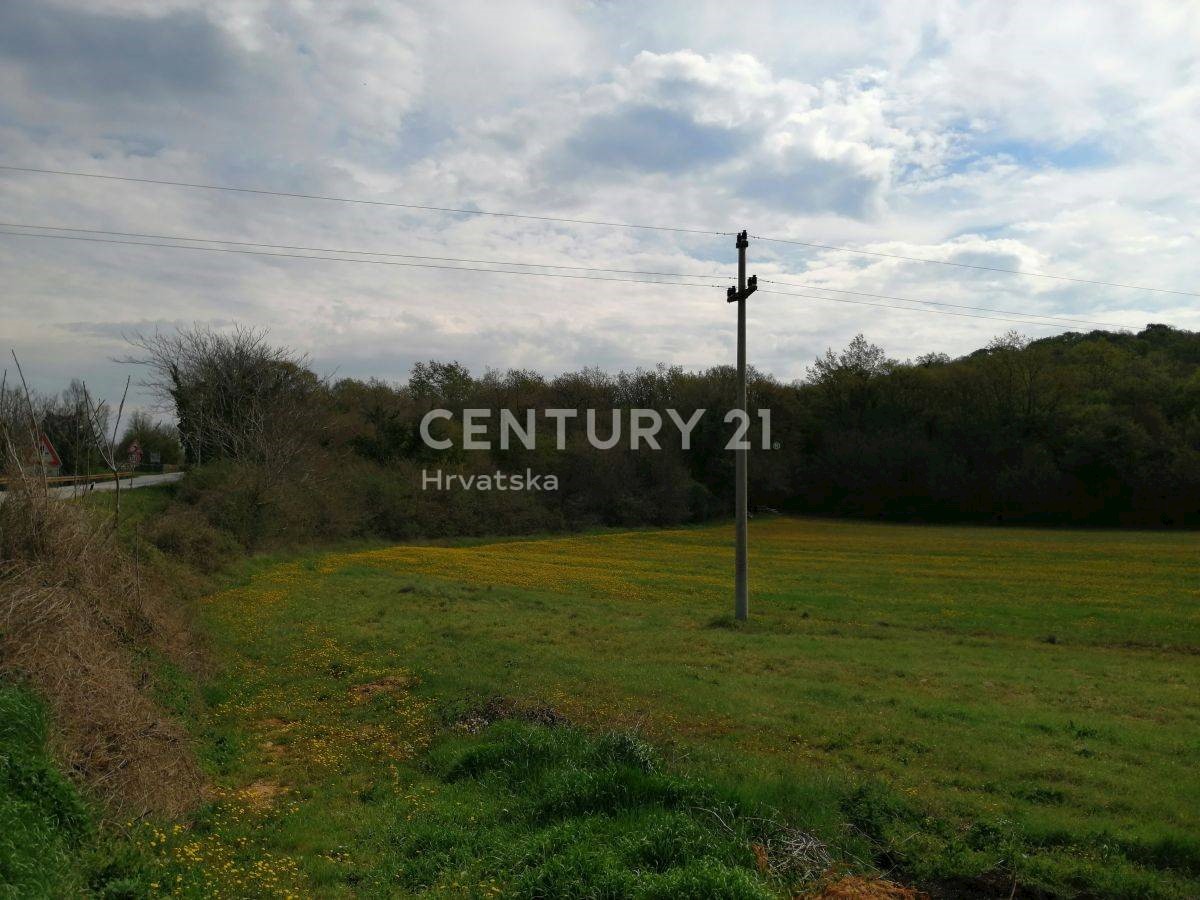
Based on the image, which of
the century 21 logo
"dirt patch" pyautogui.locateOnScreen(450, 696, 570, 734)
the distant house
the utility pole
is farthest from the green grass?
the century 21 logo

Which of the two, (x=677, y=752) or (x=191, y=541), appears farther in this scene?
(x=191, y=541)

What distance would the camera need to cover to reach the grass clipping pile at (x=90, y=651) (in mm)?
6750

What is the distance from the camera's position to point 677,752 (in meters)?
8.45

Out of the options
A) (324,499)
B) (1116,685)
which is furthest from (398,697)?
(324,499)

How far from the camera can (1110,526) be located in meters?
67.1

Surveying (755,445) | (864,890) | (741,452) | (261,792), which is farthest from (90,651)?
(755,445)

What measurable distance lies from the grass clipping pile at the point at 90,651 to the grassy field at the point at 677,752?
0.65 meters

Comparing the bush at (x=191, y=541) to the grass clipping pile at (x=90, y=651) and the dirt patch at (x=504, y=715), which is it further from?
the dirt patch at (x=504, y=715)

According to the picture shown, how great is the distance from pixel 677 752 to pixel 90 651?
6478 millimetres

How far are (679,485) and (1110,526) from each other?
122ft

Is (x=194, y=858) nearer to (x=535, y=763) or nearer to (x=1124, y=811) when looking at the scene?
(x=535, y=763)

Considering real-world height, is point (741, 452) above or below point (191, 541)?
above

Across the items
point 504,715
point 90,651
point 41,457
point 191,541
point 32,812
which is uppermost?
point 41,457

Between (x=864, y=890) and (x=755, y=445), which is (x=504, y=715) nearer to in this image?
(x=864, y=890)
